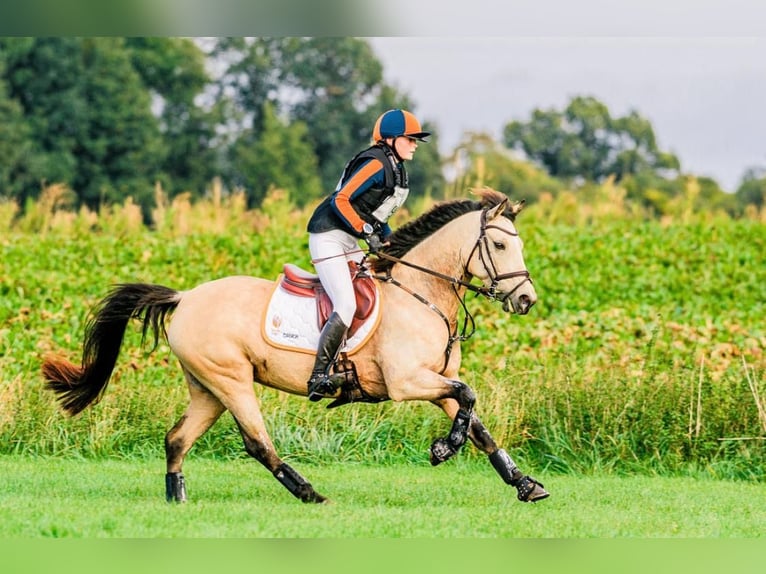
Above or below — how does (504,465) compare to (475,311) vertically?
below

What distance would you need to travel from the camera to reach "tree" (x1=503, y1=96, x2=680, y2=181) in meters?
45.1

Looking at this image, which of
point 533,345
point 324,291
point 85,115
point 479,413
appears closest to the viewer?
point 324,291

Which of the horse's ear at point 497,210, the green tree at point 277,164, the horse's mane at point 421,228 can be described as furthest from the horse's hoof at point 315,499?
the green tree at point 277,164

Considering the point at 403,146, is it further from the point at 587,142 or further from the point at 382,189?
the point at 587,142

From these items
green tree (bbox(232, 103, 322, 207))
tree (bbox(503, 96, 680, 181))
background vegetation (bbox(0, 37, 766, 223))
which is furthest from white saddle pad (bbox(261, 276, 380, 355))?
tree (bbox(503, 96, 680, 181))

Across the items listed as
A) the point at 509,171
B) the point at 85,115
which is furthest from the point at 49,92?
the point at 509,171

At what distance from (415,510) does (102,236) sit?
11.1 metres

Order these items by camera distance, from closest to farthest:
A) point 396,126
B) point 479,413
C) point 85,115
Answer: point 396,126 < point 479,413 < point 85,115

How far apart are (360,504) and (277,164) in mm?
30621

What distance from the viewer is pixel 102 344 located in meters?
9.31

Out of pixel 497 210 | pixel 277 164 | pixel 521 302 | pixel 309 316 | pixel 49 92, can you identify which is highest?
pixel 49 92

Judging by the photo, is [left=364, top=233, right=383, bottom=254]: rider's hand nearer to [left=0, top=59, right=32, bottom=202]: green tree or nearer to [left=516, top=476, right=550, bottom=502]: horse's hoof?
[left=516, top=476, right=550, bottom=502]: horse's hoof

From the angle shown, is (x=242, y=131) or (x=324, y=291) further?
(x=242, y=131)

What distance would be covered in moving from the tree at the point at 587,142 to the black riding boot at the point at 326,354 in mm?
37281
